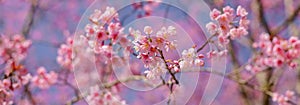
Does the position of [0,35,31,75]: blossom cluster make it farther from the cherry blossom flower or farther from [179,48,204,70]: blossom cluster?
[179,48,204,70]: blossom cluster

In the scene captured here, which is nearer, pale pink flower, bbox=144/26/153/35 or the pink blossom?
pale pink flower, bbox=144/26/153/35

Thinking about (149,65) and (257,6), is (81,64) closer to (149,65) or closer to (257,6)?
(149,65)

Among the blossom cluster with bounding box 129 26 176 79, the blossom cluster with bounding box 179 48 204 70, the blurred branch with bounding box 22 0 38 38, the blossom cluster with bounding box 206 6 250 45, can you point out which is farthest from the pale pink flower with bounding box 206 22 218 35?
the blurred branch with bounding box 22 0 38 38

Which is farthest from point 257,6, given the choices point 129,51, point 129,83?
point 129,51

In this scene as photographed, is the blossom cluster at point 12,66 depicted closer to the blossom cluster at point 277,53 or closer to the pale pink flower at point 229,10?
the pale pink flower at point 229,10

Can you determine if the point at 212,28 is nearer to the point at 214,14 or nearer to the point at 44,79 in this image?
the point at 214,14

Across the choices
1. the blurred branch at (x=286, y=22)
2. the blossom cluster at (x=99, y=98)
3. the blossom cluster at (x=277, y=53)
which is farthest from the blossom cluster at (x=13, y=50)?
the blurred branch at (x=286, y=22)
